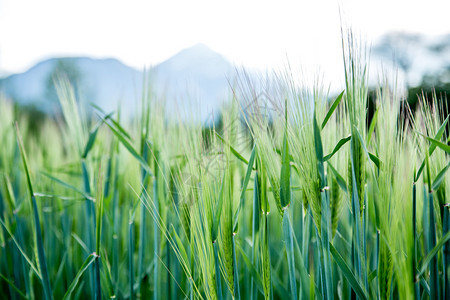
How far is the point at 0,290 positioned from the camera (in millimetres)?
947

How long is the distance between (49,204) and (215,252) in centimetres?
93

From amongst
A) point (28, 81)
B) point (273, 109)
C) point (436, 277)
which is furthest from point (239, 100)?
point (28, 81)

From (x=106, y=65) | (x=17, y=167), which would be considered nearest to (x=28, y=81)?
(x=106, y=65)

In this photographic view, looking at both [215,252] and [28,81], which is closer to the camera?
[215,252]

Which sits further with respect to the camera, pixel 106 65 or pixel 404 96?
pixel 106 65

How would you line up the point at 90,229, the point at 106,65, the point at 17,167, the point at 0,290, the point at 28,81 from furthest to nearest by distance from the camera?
1. the point at 106,65
2. the point at 28,81
3. the point at 17,167
4. the point at 0,290
5. the point at 90,229

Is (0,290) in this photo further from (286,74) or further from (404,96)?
(404,96)

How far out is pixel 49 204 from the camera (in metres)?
1.14

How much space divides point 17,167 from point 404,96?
1.15m

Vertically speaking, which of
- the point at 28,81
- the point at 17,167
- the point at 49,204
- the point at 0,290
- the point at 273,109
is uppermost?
the point at 28,81

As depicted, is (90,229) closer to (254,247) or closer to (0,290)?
(254,247)

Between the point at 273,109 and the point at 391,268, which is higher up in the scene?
the point at 273,109

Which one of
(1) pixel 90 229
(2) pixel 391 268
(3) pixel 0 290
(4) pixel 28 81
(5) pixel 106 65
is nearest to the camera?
(2) pixel 391 268

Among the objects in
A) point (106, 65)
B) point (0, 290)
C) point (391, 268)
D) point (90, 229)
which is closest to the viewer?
point (391, 268)
